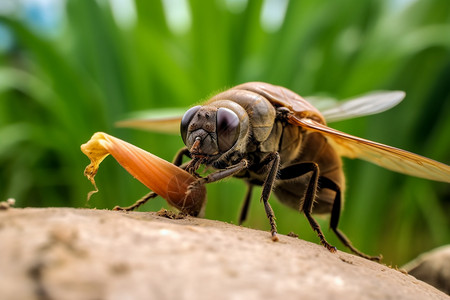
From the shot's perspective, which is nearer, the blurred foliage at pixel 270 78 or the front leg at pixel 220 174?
the front leg at pixel 220 174

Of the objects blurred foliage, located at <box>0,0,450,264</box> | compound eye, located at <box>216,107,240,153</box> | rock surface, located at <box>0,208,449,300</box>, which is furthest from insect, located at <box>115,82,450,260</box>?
blurred foliage, located at <box>0,0,450,264</box>

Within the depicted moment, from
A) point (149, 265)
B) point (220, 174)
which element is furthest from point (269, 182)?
point (149, 265)

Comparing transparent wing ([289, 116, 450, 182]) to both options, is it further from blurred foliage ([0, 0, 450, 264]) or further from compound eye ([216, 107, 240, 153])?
blurred foliage ([0, 0, 450, 264])

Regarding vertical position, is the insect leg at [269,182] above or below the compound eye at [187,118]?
below

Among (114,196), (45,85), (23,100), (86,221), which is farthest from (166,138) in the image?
(86,221)

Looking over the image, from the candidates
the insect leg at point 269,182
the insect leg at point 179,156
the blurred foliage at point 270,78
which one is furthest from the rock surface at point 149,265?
the blurred foliage at point 270,78

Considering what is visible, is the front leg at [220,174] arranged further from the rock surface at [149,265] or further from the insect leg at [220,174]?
the rock surface at [149,265]
